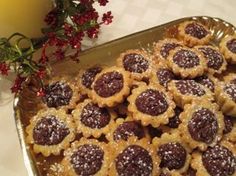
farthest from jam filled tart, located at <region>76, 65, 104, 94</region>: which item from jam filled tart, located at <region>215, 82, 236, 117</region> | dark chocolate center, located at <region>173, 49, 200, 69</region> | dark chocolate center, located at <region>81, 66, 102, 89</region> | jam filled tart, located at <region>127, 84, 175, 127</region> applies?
jam filled tart, located at <region>215, 82, 236, 117</region>

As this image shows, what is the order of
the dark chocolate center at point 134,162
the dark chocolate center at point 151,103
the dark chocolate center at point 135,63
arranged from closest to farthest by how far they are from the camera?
the dark chocolate center at point 134,162 < the dark chocolate center at point 151,103 < the dark chocolate center at point 135,63

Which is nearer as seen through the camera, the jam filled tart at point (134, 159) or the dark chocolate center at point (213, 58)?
the jam filled tart at point (134, 159)

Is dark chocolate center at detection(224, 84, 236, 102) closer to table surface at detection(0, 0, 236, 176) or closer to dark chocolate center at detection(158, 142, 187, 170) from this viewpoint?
dark chocolate center at detection(158, 142, 187, 170)

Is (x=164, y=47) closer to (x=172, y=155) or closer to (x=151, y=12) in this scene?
(x=151, y=12)

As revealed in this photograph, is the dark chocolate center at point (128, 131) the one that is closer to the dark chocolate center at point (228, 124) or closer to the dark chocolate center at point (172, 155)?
the dark chocolate center at point (172, 155)

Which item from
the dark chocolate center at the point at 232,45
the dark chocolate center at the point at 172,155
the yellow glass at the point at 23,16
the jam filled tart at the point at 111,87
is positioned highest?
the yellow glass at the point at 23,16

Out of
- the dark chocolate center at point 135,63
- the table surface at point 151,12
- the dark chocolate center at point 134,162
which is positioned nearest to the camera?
the dark chocolate center at point 134,162

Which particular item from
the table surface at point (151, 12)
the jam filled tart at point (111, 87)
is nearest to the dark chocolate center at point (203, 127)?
the jam filled tart at point (111, 87)
